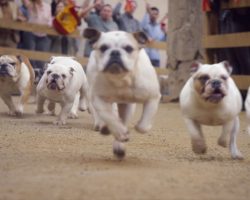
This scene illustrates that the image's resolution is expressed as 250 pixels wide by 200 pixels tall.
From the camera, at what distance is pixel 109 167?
610 cm

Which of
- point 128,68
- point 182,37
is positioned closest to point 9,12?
point 182,37

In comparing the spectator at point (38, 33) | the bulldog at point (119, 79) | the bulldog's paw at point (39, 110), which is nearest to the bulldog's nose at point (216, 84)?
the bulldog at point (119, 79)

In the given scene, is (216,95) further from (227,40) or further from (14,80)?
(227,40)

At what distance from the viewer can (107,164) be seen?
6312mm

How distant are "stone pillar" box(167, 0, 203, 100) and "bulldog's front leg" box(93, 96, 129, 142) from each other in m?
10.5

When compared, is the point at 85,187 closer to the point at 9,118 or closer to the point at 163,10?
the point at 9,118

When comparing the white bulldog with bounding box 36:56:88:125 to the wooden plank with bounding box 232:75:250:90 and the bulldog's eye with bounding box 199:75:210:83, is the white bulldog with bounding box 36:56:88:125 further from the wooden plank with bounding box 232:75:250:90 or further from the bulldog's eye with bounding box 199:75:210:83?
the wooden plank with bounding box 232:75:250:90

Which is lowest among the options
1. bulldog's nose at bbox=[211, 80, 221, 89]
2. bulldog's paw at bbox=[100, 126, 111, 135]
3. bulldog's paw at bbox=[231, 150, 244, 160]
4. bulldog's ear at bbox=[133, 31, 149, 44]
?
bulldog's paw at bbox=[231, 150, 244, 160]

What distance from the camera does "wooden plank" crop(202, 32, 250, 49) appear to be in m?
14.1

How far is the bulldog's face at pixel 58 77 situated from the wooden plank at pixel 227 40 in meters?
4.80

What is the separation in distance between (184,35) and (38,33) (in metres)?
3.91

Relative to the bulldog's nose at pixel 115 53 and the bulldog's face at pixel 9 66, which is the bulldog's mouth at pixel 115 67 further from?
the bulldog's face at pixel 9 66

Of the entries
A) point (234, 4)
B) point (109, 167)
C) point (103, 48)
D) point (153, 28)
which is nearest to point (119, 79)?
point (103, 48)

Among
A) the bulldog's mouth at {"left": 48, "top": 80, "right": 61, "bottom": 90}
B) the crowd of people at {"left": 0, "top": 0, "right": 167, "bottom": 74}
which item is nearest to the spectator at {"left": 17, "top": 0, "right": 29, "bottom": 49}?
the crowd of people at {"left": 0, "top": 0, "right": 167, "bottom": 74}
